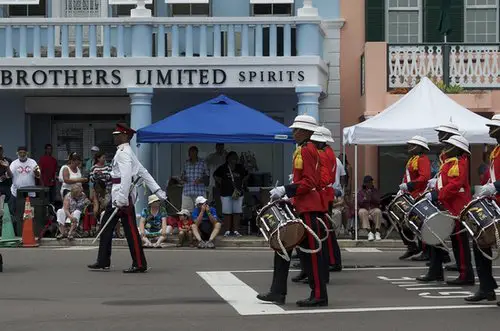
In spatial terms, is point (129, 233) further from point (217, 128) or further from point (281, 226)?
point (217, 128)

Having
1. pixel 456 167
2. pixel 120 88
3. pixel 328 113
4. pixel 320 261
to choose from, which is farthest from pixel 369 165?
pixel 320 261

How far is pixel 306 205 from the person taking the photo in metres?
10.3

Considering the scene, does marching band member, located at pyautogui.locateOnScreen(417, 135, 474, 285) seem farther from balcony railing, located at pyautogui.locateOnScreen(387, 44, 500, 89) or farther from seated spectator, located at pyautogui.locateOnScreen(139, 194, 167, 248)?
balcony railing, located at pyautogui.locateOnScreen(387, 44, 500, 89)

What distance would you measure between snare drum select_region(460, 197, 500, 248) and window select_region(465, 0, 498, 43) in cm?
1374

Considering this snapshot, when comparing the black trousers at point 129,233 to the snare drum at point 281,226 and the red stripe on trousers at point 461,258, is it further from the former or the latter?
the red stripe on trousers at point 461,258

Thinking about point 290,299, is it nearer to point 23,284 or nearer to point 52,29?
point 23,284

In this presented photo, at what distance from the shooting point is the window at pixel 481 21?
2336 centimetres

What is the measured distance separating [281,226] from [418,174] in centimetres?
499

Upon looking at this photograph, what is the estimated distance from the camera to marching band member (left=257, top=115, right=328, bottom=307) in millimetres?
10180

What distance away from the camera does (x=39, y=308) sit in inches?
409

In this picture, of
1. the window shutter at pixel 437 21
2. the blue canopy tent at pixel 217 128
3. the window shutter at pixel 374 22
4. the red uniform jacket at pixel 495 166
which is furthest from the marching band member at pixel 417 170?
the window shutter at pixel 437 21

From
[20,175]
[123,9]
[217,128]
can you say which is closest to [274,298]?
[217,128]

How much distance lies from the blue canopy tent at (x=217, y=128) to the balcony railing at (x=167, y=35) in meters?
1.95

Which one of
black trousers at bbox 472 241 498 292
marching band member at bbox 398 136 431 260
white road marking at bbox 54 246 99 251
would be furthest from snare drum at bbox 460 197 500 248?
white road marking at bbox 54 246 99 251
